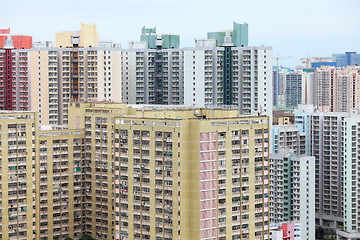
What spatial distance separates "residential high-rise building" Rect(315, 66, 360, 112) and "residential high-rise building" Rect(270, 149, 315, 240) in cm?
3957

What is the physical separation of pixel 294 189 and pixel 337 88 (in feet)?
158

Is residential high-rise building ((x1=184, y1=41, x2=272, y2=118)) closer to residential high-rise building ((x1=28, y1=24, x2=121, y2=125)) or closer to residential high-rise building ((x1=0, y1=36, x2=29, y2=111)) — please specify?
residential high-rise building ((x1=28, y1=24, x2=121, y2=125))

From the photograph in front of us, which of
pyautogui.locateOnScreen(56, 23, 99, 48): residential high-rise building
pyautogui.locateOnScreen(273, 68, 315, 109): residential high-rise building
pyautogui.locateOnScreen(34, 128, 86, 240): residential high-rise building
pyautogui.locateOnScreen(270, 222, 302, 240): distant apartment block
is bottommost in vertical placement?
pyautogui.locateOnScreen(270, 222, 302, 240): distant apartment block

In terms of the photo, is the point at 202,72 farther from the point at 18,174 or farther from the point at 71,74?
the point at 18,174

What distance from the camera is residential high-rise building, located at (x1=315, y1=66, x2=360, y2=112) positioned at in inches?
3787

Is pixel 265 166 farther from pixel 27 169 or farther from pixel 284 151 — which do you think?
pixel 284 151

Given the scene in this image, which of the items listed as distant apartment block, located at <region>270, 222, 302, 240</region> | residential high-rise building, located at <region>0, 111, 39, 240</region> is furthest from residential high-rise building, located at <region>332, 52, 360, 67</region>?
residential high-rise building, located at <region>0, 111, 39, 240</region>

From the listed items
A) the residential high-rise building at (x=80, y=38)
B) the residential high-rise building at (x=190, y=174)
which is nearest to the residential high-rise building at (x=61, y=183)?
the residential high-rise building at (x=190, y=174)

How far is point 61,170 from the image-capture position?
154ft

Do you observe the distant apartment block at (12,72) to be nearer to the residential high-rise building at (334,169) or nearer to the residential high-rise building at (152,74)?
the residential high-rise building at (152,74)

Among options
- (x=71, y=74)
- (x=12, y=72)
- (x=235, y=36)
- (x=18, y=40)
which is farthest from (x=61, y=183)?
(x=18, y=40)

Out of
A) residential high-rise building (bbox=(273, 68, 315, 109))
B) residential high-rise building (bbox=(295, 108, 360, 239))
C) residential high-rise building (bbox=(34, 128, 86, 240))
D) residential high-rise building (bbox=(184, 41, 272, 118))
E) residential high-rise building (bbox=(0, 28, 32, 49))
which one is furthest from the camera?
residential high-rise building (bbox=(273, 68, 315, 109))

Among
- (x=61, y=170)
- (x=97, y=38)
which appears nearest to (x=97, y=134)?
(x=61, y=170)

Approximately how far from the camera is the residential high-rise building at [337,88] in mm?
96188
